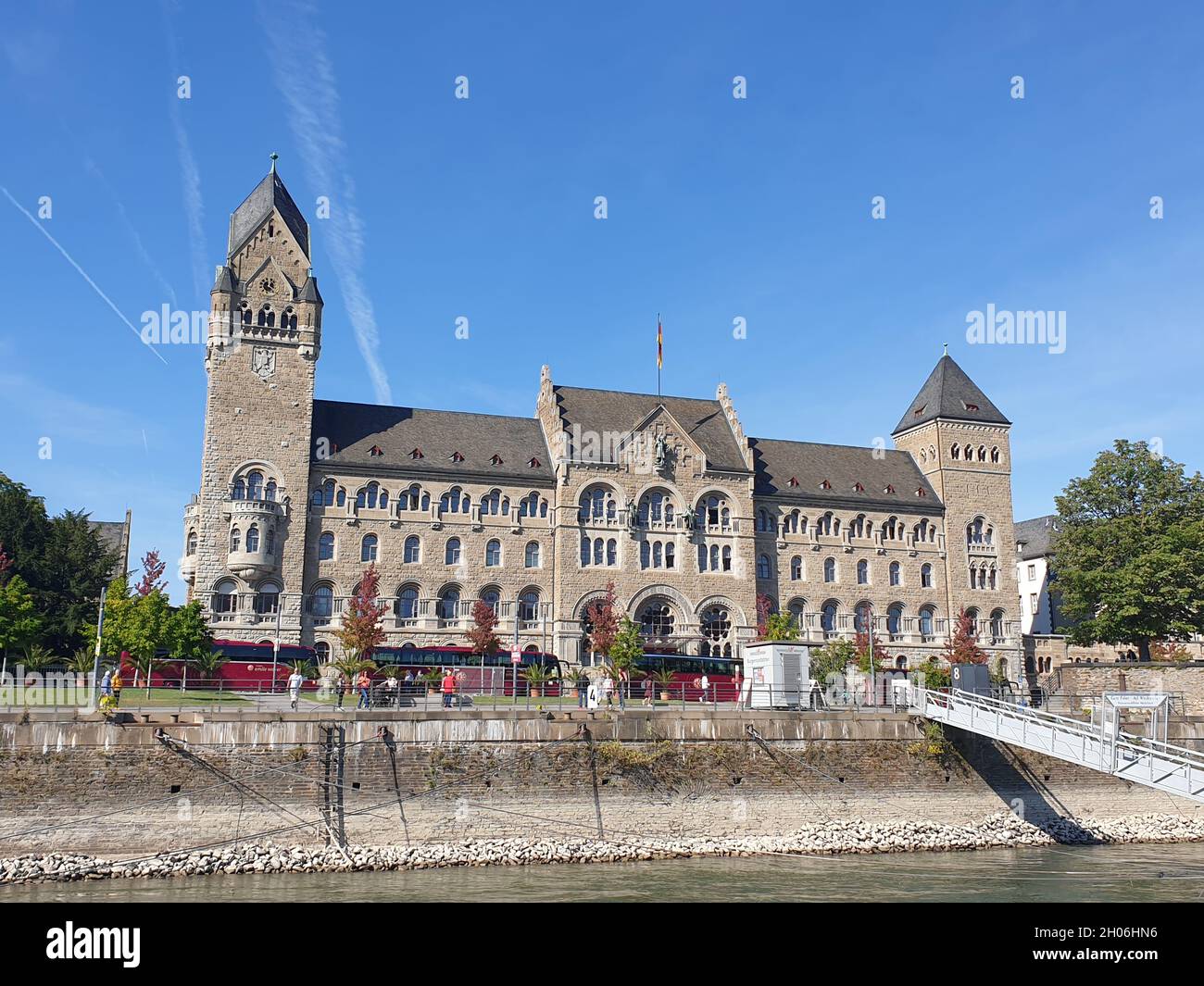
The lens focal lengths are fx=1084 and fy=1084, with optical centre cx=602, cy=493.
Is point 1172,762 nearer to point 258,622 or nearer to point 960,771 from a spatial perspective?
point 960,771

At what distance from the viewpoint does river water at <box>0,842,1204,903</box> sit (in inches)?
1011

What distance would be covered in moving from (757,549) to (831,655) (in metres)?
18.4

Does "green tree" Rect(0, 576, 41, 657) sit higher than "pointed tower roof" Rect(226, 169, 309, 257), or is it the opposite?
"pointed tower roof" Rect(226, 169, 309, 257)

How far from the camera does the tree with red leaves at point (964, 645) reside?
209 ft

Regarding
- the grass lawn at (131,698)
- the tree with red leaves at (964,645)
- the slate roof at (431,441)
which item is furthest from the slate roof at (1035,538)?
the grass lawn at (131,698)

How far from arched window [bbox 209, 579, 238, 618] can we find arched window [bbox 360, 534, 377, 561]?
6894 millimetres

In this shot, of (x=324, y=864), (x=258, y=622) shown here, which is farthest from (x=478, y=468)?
(x=324, y=864)

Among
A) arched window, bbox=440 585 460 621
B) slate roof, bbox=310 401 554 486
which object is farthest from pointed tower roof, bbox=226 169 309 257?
arched window, bbox=440 585 460 621

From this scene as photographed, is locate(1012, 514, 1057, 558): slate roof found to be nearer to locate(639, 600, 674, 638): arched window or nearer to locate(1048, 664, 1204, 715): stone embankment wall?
locate(1048, 664, 1204, 715): stone embankment wall

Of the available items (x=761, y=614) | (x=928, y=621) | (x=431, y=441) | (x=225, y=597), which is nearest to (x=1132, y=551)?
(x=928, y=621)

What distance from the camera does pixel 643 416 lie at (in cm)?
6719

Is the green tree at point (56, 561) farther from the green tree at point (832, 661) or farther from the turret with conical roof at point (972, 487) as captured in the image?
the turret with conical roof at point (972, 487)

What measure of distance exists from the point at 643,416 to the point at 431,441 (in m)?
13.2

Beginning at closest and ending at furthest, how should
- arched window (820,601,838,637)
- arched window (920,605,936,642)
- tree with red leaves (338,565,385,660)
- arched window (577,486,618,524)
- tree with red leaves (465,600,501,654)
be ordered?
tree with red leaves (338,565,385,660) → tree with red leaves (465,600,501,654) → arched window (577,486,618,524) → arched window (820,601,838,637) → arched window (920,605,936,642)
